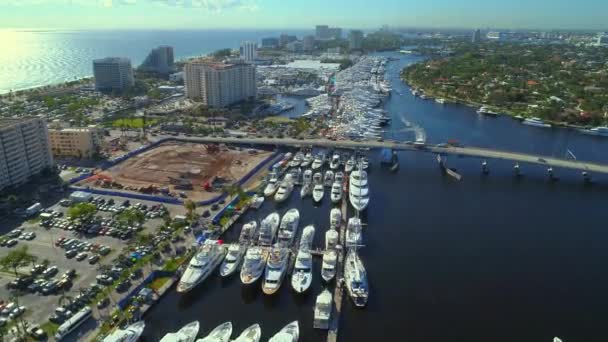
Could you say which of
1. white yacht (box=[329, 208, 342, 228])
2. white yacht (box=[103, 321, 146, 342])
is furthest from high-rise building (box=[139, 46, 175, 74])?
white yacht (box=[103, 321, 146, 342])

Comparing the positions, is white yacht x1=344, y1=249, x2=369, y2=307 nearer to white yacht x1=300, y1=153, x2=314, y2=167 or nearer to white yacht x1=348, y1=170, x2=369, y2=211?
white yacht x1=348, y1=170, x2=369, y2=211

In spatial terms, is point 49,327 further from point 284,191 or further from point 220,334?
point 284,191

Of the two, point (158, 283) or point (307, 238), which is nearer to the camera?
point (158, 283)

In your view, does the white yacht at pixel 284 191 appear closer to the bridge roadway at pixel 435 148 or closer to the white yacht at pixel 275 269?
the white yacht at pixel 275 269

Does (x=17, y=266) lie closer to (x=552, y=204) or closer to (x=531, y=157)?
(x=552, y=204)

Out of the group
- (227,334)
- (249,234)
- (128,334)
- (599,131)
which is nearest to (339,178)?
(249,234)

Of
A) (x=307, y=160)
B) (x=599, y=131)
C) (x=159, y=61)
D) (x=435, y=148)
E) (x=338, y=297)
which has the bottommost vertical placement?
(x=338, y=297)

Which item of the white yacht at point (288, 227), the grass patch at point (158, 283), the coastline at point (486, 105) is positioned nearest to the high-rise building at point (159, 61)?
the coastline at point (486, 105)
